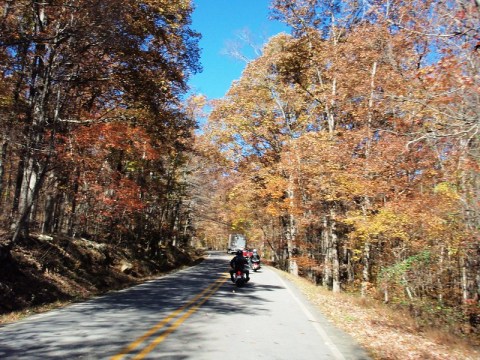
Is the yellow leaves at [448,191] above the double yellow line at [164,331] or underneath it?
above

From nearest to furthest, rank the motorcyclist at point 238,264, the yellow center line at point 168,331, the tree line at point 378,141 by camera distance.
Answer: the yellow center line at point 168,331
the tree line at point 378,141
the motorcyclist at point 238,264

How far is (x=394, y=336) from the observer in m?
8.89

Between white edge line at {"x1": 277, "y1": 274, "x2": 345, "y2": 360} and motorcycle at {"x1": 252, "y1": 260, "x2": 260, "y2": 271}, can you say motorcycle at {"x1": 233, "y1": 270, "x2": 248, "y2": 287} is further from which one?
motorcycle at {"x1": 252, "y1": 260, "x2": 260, "y2": 271}

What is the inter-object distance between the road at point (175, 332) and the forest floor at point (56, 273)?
1550 mm

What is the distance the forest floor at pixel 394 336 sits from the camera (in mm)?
7344

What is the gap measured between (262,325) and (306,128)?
20.6 meters

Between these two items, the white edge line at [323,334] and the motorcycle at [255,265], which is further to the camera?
the motorcycle at [255,265]

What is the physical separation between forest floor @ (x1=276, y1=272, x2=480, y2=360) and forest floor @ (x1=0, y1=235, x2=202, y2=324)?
7.61m

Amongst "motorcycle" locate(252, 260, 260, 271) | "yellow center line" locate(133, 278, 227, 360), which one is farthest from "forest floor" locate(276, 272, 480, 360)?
"motorcycle" locate(252, 260, 260, 271)

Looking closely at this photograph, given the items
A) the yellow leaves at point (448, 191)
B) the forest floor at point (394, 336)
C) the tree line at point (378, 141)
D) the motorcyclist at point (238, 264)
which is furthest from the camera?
the motorcyclist at point (238, 264)

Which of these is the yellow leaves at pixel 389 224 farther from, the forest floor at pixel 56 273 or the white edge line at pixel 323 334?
the forest floor at pixel 56 273

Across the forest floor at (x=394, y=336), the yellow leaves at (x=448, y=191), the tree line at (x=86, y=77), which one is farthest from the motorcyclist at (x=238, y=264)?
the yellow leaves at (x=448, y=191)

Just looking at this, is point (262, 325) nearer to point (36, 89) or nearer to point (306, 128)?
point (36, 89)

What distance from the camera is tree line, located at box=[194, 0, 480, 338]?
926cm
